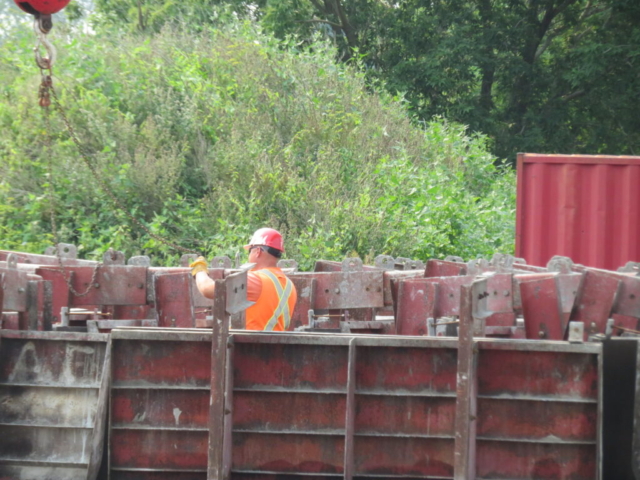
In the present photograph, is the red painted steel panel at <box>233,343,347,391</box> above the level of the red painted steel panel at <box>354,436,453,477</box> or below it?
above

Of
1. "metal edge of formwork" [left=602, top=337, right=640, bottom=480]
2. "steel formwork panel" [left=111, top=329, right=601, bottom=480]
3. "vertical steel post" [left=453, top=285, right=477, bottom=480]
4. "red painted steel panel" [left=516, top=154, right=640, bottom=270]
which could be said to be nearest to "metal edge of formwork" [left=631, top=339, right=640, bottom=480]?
"metal edge of formwork" [left=602, top=337, right=640, bottom=480]

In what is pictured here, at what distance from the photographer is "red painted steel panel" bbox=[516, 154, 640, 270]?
34.4ft

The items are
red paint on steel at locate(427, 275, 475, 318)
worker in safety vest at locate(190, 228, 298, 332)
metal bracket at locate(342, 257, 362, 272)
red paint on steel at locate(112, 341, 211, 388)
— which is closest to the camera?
red paint on steel at locate(112, 341, 211, 388)

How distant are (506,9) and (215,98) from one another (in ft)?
48.6

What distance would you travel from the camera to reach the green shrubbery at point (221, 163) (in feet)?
47.2

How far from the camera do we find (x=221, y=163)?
15922 millimetres

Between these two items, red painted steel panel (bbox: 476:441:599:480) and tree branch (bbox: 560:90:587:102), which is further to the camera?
tree branch (bbox: 560:90:587:102)

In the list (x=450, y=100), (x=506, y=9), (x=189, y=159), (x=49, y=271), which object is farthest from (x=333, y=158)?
(x=506, y=9)

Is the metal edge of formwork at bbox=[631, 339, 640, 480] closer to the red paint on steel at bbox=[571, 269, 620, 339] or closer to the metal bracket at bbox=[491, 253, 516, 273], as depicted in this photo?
the red paint on steel at bbox=[571, 269, 620, 339]

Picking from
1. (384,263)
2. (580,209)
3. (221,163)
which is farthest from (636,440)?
(221,163)

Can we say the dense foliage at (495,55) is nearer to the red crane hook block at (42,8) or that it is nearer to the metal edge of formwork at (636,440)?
the red crane hook block at (42,8)

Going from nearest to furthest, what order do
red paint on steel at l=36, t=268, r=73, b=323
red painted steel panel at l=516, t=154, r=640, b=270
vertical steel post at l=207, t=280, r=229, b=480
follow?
vertical steel post at l=207, t=280, r=229, b=480, red paint on steel at l=36, t=268, r=73, b=323, red painted steel panel at l=516, t=154, r=640, b=270

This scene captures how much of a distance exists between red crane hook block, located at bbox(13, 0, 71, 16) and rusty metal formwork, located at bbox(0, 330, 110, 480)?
4.21 meters

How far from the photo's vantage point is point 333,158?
16.0 m
